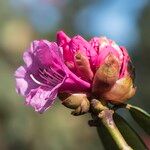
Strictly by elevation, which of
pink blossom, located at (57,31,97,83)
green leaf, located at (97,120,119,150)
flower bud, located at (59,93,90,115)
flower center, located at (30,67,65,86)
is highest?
pink blossom, located at (57,31,97,83)

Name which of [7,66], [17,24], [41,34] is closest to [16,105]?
[7,66]

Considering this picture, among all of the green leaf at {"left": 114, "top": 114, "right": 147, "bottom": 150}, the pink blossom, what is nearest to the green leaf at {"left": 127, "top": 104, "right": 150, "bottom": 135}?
the green leaf at {"left": 114, "top": 114, "right": 147, "bottom": 150}

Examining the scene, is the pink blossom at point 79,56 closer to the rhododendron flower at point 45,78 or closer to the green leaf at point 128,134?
the rhododendron flower at point 45,78

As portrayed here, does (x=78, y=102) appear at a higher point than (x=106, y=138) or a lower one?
higher

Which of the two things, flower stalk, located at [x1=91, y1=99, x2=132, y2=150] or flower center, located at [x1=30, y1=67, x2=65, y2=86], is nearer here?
flower stalk, located at [x1=91, y1=99, x2=132, y2=150]

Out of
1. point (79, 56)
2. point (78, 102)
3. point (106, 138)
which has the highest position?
point (79, 56)

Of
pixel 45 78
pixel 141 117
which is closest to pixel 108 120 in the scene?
pixel 141 117

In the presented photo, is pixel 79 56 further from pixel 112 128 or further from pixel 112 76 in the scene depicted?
pixel 112 128

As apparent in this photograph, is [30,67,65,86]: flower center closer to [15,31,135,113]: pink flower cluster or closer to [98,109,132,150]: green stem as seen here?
[15,31,135,113]: pink flower cluster
